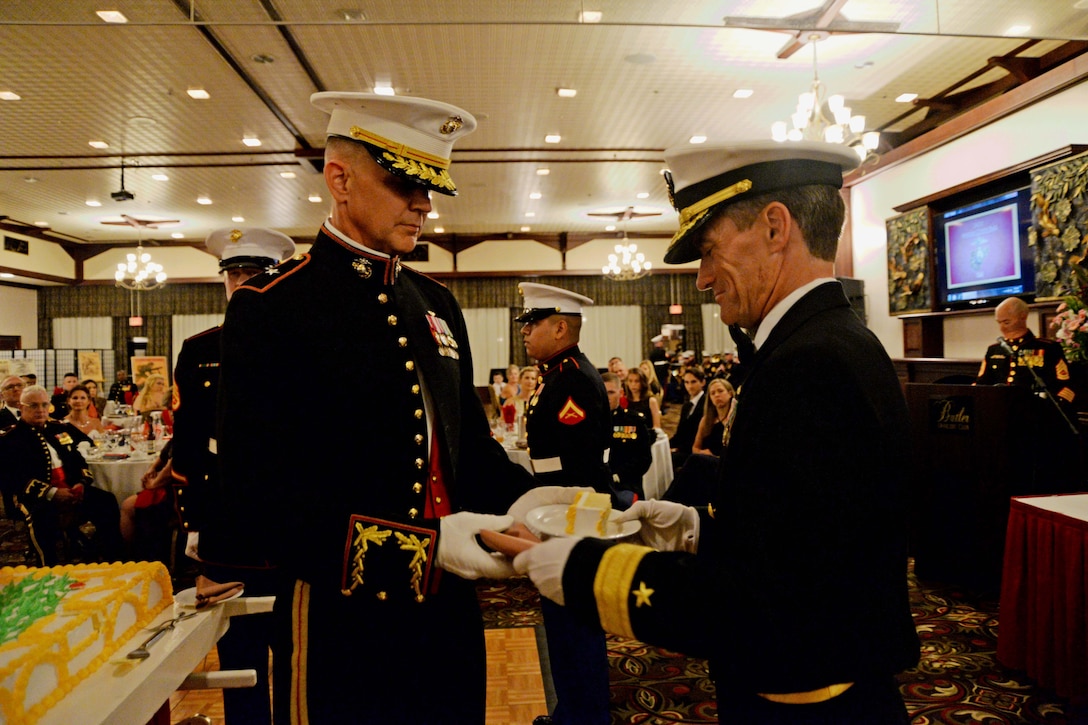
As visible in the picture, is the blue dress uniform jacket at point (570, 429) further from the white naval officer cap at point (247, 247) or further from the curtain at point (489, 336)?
the curtain at point (489, 336)

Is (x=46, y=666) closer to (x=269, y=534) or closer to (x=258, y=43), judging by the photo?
(x=269, y=534)

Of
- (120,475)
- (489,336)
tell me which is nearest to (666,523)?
(120,475)

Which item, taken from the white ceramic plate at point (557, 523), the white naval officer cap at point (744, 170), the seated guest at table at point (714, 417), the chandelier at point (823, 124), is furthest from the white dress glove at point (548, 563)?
the chandelier at point (823, 124)

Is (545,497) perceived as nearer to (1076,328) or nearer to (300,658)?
(300,658)

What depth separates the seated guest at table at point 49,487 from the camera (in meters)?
4.49

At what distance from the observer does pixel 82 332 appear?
16688 millimetres

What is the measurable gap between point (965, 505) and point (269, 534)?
4476 millimetres

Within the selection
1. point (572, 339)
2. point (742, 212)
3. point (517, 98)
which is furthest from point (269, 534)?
point (517, 98)

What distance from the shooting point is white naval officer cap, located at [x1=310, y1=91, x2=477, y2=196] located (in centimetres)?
127

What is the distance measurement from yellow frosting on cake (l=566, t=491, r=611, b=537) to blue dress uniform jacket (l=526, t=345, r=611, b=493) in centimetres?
167

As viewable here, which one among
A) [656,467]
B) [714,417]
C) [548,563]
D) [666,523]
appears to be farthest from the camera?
[714,417]

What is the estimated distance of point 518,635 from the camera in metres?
3.79

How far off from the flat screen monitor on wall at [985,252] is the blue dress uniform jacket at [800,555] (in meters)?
7.00

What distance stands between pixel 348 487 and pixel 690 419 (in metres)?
5.00
